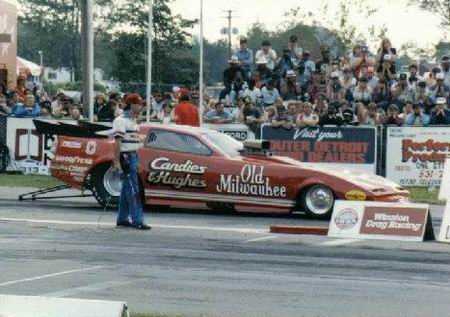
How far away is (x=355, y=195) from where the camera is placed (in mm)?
18141

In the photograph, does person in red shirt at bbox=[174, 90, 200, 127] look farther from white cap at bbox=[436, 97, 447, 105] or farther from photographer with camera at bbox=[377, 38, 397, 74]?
photographer with camera at bbox=[377, 38, 397, 74]

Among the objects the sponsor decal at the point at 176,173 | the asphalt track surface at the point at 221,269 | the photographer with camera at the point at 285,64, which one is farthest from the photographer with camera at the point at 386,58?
the asphalt track surface at the point at 221,269

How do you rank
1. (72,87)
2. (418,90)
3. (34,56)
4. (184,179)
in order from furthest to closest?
(34,56), (72,87), (418,90), (184,179)

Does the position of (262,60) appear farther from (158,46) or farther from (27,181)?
(158,46)

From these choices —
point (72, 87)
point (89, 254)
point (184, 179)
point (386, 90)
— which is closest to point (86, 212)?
point (184, 179)

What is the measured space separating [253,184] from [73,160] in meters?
2.99

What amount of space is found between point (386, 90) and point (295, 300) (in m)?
16.6

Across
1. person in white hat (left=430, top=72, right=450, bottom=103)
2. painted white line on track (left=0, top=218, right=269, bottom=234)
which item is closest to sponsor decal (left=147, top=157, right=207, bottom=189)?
painted white line on track (left=0, top=218, right=269, bottom=234)

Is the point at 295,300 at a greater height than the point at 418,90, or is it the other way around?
the point at 418,90

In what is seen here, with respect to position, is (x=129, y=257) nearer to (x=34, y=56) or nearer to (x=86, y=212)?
(x=86, y=212)

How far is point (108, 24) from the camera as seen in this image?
8850 centimetres

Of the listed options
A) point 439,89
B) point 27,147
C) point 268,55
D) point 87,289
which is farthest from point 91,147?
point 268,55

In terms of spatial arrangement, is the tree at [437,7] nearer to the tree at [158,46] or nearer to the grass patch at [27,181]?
the tree at [158,46]

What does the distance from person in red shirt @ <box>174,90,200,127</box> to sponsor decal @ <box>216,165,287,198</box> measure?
4039mm
